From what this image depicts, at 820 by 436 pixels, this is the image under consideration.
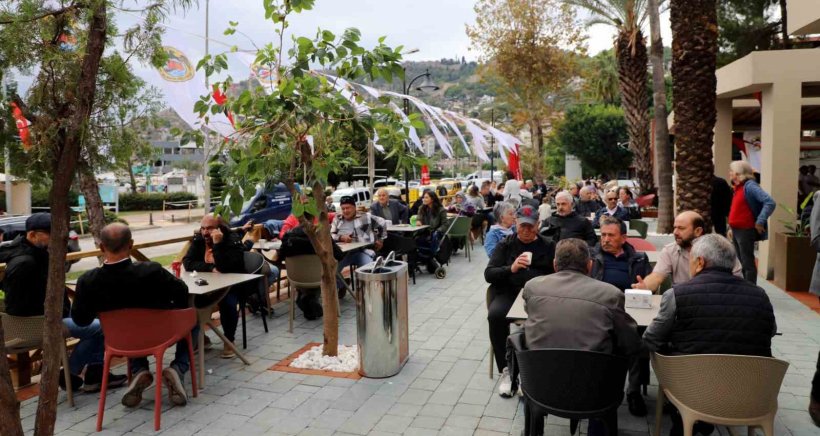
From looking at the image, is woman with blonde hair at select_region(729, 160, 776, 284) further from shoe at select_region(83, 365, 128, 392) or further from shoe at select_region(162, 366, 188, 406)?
shoe at select_region(83, 365, 128, 392)

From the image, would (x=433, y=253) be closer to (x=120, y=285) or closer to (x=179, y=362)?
(x=179, y=362)

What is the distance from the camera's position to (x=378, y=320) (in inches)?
199

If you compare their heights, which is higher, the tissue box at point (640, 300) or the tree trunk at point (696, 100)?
the tree trunk at point (696, 100)

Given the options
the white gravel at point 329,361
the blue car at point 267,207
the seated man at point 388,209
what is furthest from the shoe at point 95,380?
the blue car at point 267,207

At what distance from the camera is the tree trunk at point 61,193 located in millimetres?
2445

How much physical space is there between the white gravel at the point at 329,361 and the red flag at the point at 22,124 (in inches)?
131

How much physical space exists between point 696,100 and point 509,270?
21.5ft

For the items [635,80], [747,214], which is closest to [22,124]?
[747,214]

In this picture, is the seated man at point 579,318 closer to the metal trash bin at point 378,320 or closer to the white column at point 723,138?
the metal trash bin at point 378,320

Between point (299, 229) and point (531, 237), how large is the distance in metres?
2.92

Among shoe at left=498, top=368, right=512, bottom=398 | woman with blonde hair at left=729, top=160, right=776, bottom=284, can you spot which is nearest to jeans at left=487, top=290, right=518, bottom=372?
shoe at left=498, top=368, right=512, bottom=398

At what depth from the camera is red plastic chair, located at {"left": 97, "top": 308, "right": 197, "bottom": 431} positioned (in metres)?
4.18

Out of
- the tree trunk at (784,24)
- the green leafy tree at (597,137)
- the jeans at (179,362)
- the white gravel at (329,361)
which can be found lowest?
the white gravel at (329,361)

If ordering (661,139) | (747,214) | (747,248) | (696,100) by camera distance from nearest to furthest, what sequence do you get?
1. (747,214)
2. (747,248)
3. (696,100)
4. (661,139)
